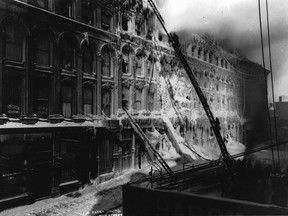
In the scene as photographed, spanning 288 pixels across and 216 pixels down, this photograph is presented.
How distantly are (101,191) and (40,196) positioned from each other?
354 centimetres

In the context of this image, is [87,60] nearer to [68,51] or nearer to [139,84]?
[68,51]

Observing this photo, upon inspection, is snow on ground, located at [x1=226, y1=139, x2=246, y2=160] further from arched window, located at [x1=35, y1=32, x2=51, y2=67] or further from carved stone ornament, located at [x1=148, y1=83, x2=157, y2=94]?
arched window, located at [x1=35, y1=32, x2=51, y2=67]

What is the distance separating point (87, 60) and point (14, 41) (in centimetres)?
477

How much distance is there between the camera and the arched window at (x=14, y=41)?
11.8 m

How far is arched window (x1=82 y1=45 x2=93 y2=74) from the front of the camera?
1563 cm

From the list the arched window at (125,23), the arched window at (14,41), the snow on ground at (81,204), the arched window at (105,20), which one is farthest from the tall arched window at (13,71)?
the arched window at (125,23)

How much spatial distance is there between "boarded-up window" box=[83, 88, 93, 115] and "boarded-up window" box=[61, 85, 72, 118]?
1080 mm

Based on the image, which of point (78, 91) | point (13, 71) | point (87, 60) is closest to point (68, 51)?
point (87, 60)

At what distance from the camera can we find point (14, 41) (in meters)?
12.1

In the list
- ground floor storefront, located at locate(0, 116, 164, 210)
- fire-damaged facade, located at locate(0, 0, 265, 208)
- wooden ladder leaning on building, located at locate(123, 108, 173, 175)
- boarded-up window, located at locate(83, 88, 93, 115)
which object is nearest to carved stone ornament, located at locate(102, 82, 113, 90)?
fire-damaged facade, located at locate(0, 0, 265, 208)

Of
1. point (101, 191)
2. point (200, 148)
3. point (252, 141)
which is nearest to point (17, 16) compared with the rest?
point (101, 191)

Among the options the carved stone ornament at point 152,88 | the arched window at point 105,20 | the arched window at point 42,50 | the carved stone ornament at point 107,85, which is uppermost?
the arched window at point 105,20

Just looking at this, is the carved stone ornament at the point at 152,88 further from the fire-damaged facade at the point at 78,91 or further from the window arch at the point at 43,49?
the window arch at the point at 43,49

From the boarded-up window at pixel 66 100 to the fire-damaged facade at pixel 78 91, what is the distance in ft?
0.21
